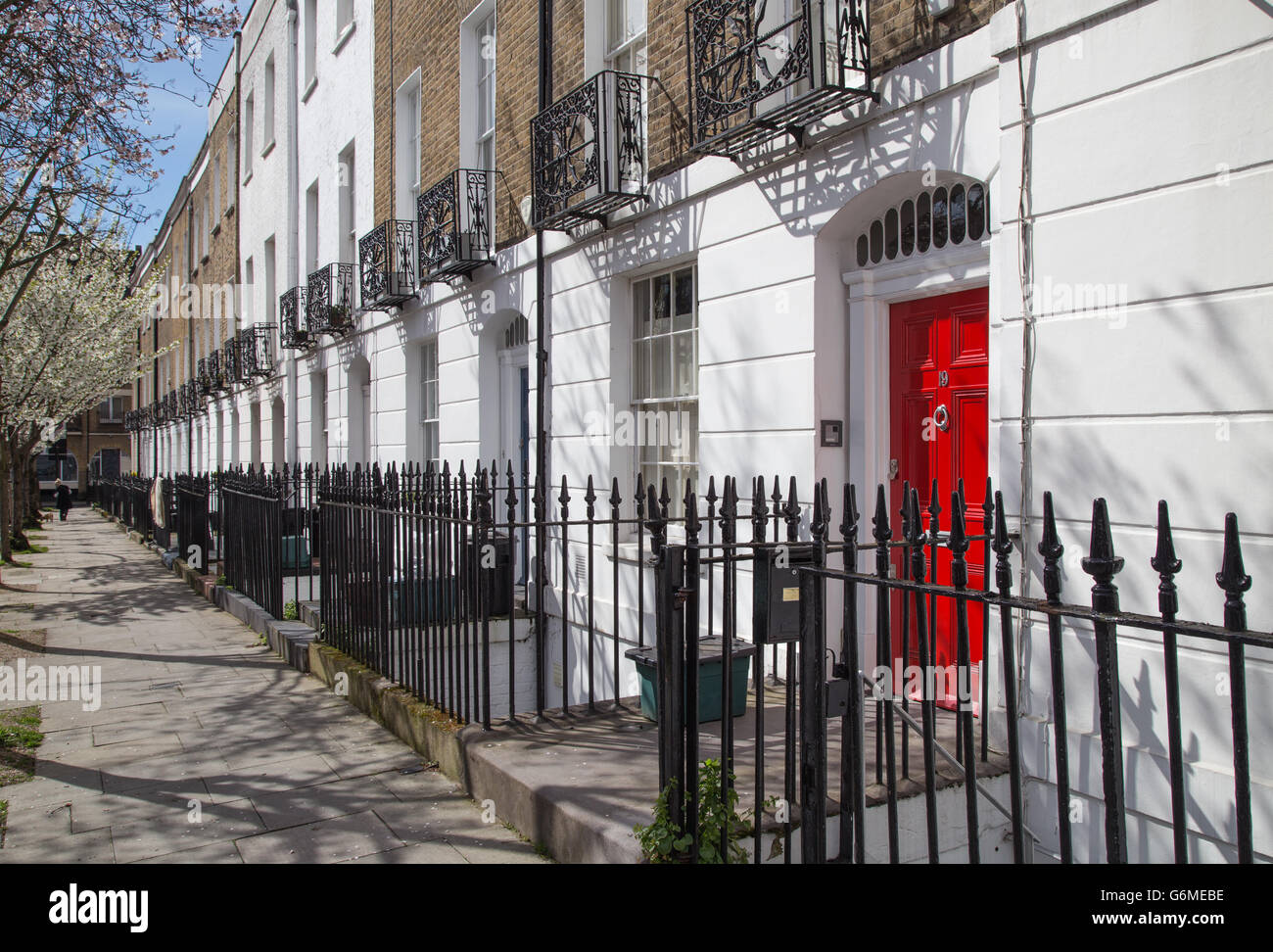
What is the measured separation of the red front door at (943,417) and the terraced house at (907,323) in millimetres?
20

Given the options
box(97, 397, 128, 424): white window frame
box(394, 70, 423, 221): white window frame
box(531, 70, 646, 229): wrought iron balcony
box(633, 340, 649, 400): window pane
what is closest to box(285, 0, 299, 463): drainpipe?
box(394, 70, 423, 221): white window frame

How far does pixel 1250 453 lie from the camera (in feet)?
11.3

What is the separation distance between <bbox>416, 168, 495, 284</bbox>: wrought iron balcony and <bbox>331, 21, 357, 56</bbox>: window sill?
522cm

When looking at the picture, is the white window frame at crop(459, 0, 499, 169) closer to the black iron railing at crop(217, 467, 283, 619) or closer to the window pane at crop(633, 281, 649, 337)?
the window pane at crop(633, 281, 649, 337)

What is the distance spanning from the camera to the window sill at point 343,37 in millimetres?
14198

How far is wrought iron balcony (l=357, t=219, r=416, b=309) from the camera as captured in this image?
39.0ft

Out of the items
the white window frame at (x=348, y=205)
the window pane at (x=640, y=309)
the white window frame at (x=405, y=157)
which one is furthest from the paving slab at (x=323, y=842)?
the white window frame at (x=348, y=205)

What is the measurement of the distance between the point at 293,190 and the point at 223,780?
14511mm

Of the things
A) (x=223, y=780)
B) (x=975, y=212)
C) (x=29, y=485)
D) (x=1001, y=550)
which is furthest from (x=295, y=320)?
(x=29, y=485)

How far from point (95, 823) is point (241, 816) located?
0.67 metres

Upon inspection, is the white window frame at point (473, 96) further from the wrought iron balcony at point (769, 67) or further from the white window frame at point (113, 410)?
the white window frame at point (113, 410)

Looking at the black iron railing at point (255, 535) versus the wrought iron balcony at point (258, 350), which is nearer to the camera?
the black iron railing at point (255, 535)
